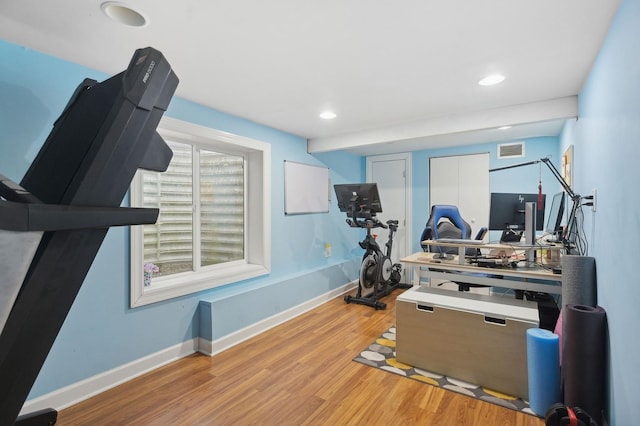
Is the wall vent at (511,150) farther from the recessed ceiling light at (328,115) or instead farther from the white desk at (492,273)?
the recessed ceiling light at (328,115)

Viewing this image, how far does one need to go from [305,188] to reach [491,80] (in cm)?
246

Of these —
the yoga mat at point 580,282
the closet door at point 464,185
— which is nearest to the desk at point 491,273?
the yoga mat at point 580,282

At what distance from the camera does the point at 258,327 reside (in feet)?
10.7

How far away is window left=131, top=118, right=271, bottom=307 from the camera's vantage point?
2.66 meters

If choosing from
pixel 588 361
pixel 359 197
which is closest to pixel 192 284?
pixel 359 197

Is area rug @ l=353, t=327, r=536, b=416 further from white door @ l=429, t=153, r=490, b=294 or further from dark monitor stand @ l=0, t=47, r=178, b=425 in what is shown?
dark monitor stand @ l=0, t=47, r=178, b=425

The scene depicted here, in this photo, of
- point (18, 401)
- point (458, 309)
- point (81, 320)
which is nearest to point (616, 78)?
point (458, 309)

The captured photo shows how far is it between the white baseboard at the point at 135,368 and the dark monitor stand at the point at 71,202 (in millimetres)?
1324

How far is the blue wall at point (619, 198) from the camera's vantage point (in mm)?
1299

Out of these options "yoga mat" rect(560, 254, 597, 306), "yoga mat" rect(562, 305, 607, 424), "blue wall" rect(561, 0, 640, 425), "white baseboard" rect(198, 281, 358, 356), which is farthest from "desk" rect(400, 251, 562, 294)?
"white baseboard" rect(198, 281, 358, 356)

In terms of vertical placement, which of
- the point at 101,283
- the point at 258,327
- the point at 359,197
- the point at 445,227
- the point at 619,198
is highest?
the point at 359,197

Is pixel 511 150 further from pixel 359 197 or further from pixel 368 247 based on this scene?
pixel 368 247

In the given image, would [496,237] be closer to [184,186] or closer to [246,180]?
[246,180]

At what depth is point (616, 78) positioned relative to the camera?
1.56 m
